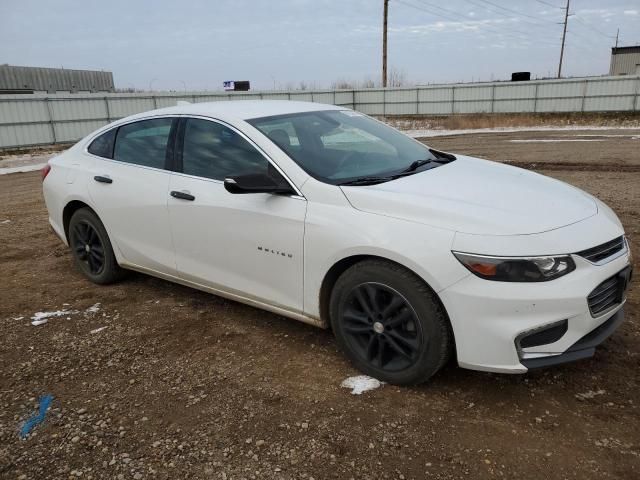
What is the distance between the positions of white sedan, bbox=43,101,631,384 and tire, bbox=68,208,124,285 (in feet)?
0.26

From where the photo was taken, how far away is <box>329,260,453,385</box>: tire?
2758mm

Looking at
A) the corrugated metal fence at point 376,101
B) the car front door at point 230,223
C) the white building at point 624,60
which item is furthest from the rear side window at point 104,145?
the white building at point 624,60

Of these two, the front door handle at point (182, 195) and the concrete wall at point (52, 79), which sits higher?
the concrete wall at point (52, 79)

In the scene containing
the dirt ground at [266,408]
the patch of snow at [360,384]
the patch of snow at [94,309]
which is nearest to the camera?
the dirt ground at [266,408]

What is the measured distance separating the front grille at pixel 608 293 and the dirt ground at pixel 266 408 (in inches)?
20.9

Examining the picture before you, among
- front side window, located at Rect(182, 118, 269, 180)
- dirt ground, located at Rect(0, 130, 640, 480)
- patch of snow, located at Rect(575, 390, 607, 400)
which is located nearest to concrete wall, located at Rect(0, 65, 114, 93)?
front side window, located at Rect(182, 118, 269, 180)

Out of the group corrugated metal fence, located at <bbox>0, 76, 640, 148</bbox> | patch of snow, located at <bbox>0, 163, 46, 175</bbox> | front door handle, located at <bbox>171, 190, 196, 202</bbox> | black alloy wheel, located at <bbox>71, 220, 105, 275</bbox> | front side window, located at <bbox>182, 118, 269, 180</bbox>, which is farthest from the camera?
corrugated metal fence, located at <bbox>0, 76, 640, 148</bbox>

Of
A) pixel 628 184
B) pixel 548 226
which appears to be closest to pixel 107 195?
pixel 548 226

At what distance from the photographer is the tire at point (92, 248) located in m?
4.66

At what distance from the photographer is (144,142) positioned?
4.28 meters

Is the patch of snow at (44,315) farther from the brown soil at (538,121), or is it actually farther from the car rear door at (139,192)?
the brown soil at (538,121)

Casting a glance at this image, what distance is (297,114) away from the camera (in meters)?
3.95

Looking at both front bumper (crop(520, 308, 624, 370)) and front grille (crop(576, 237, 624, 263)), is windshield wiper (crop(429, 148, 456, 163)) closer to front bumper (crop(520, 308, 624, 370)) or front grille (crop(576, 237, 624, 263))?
front grille (crop(576, 237, 624, 263))

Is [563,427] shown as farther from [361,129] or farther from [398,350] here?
[361,129]
